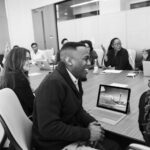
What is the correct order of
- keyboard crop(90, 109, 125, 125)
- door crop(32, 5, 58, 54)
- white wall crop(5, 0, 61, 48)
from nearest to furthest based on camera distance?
keyboard crop(90, 109, 125, 125), door crop(32, 5, 58, 54), white wall crop(5, 0, 61, 48)

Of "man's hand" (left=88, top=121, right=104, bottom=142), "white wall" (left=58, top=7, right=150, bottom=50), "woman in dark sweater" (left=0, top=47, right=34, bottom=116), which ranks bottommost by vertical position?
"man's hand" (left=88, top=121, right=104, bottom=142)

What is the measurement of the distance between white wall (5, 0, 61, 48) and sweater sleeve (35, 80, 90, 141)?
20.5 feet

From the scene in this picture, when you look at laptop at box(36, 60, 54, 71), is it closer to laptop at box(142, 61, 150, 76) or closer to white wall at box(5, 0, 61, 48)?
laptop at box(142, 61, 150, 76)

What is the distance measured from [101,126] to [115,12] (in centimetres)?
390

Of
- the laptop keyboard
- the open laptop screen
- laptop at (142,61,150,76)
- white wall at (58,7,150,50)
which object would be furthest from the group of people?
white wall at (58,7,150,50)

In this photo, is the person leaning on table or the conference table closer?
the person leaning on table

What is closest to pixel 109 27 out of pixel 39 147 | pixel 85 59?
pixel 85 59

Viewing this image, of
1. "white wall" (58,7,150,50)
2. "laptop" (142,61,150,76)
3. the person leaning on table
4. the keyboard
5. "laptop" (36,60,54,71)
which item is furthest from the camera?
"white wall" (58,7,150,50)

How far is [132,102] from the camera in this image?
1851mm

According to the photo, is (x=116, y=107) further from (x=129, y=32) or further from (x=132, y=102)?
(x=129, y=32)

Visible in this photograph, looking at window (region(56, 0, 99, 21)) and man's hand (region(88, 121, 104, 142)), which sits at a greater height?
window (region(56, 0, 99, 21))

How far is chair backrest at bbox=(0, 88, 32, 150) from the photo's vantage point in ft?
3.79

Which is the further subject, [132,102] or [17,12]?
[17,12]

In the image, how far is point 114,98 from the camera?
1.64 m
